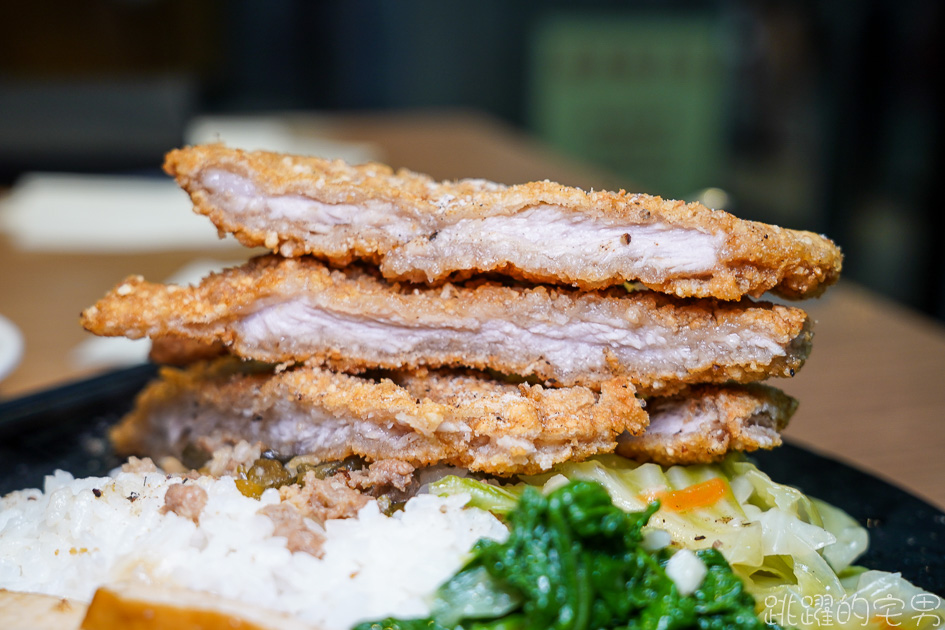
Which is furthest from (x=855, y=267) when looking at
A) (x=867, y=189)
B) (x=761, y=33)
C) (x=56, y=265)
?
(x=56, y=265)

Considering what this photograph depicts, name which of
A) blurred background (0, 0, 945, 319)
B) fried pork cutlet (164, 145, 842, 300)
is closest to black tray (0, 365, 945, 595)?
fried pork cutlet (164, 145, 842, 300)

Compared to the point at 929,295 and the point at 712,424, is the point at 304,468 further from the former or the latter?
the point at 929,295

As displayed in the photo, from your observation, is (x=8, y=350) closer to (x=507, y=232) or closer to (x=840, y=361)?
(x=507, y=232)

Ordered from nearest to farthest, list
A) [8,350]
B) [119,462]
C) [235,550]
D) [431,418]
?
1. [235,550]
2. [431,418]
3. [119,462]
4. [8,350]

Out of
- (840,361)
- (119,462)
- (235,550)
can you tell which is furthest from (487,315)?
(840,361)

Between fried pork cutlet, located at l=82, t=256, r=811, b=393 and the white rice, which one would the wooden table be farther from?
the white rice

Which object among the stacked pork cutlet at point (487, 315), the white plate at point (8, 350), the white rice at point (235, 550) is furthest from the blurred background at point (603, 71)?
the white rice at point (235, 550)
